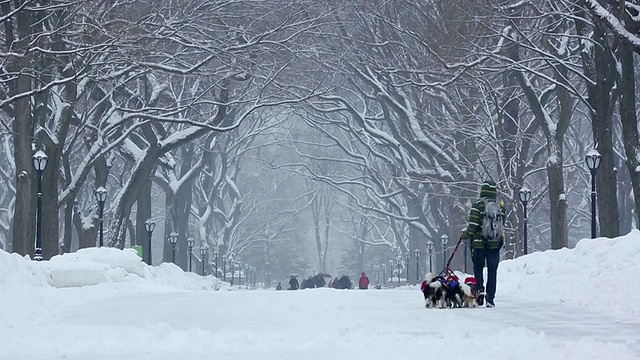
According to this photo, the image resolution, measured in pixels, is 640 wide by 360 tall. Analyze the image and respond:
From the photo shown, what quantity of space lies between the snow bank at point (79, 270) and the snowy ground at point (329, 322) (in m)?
0.05

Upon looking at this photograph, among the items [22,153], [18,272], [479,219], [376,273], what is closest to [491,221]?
[479,219]

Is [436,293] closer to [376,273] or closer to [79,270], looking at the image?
[79,270]

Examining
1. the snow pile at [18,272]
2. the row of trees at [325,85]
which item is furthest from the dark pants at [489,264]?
the snow pile at [18,272]

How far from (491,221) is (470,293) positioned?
1.05m

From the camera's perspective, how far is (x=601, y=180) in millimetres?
29531

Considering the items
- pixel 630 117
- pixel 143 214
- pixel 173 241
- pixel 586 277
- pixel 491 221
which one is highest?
pixel 630 117

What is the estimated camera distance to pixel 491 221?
17109 mm

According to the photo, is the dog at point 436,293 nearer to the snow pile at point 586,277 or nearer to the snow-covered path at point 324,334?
the snow-covered path at point 324,334

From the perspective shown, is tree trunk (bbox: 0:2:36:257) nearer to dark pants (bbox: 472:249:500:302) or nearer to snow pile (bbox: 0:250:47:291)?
snow pile (bbox: 0:250:47:291)

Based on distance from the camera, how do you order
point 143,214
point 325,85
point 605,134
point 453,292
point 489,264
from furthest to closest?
1. point 325,85
2. point 143,214
3. point 605,134
4. point 489,264
5. point 453,292

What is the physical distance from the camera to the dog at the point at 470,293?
16.8m

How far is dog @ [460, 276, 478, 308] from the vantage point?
16.8m

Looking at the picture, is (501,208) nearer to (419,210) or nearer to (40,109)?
(40,109)

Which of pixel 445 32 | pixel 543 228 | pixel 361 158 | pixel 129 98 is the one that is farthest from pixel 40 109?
pixel 543 228
